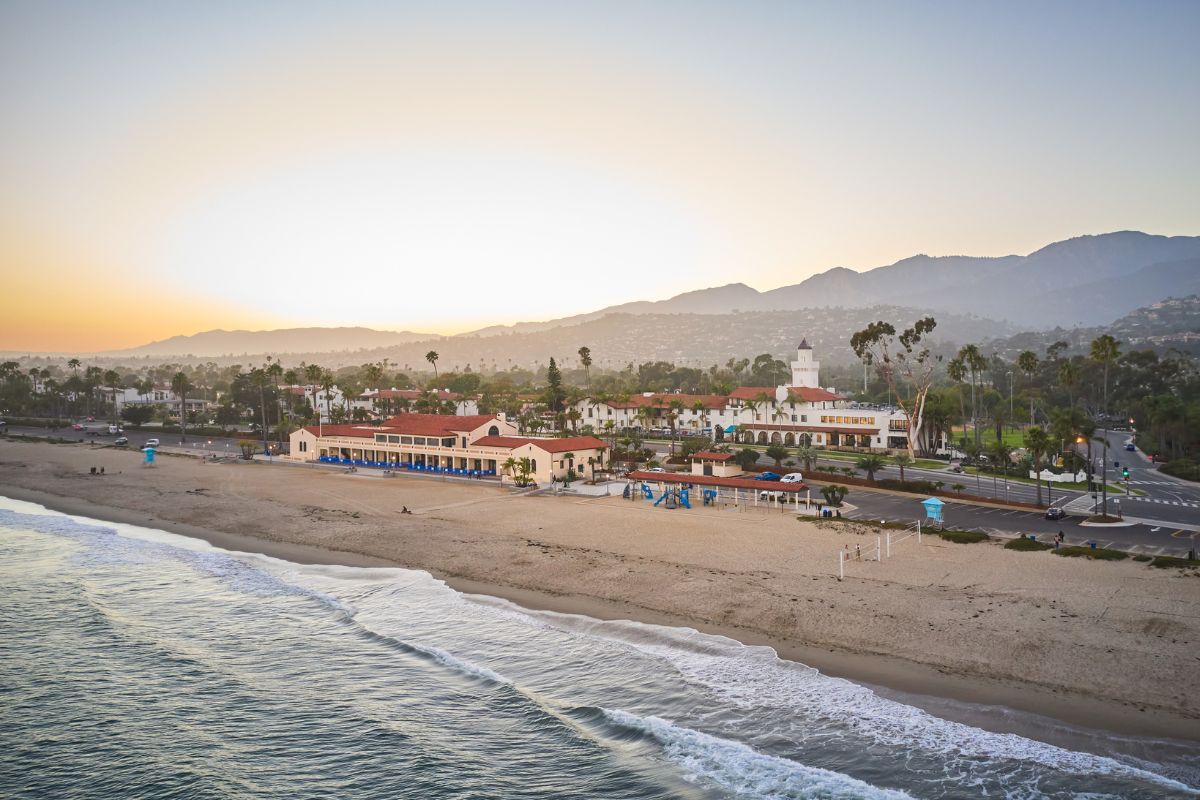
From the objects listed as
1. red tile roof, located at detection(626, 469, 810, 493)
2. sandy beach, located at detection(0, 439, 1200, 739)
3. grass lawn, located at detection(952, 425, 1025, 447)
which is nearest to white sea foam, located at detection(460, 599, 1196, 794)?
sandy beach, located at detection(0, 439, 1200, 739)

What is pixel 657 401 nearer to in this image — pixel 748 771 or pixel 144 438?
pixel 144 438

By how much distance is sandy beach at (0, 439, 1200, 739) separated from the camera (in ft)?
61.6

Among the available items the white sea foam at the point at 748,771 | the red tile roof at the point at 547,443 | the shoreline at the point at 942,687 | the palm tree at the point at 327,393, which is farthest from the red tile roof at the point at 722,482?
the palm tree at the point at 327,393

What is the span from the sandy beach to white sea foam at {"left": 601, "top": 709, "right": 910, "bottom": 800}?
4.91 metres

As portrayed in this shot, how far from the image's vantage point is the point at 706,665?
2036 cm

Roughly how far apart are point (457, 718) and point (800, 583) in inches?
572

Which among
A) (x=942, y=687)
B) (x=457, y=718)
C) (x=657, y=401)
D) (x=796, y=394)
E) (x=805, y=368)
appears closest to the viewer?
(x=457, y=718)

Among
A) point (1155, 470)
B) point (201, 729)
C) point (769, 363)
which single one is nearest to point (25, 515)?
point (201, 729)

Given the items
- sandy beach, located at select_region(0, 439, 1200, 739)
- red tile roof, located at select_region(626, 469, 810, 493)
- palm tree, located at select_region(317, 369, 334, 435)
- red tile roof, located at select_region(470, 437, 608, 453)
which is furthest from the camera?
palm tree, located at select_region(317, 369, 334, 435)

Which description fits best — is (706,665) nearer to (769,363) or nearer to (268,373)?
(268,373)

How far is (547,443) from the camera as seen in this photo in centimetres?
5303

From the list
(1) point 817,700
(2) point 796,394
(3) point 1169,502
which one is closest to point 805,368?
(2) point 796,394

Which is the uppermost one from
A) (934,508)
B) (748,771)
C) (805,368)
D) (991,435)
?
(805,368)

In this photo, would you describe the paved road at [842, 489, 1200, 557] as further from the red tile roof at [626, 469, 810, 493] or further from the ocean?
the ocean
